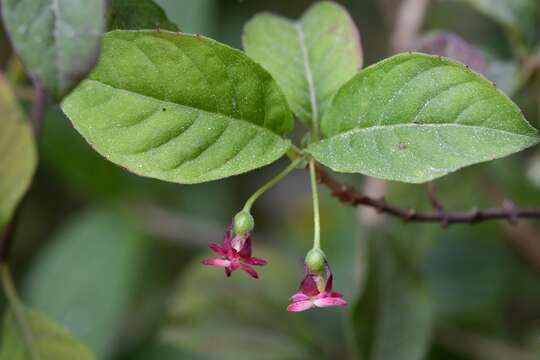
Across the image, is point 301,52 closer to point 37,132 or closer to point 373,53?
point 37,132

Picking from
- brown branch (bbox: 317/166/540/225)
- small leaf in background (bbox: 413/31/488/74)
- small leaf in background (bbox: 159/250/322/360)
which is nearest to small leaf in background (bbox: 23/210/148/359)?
small leaf in background (bbox: 159/250/322/360)

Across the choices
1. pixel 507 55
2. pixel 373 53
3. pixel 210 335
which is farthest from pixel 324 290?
pixel 373 53

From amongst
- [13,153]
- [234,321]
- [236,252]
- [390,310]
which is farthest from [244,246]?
[234,321]

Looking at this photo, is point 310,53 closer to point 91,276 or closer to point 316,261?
point 316,261

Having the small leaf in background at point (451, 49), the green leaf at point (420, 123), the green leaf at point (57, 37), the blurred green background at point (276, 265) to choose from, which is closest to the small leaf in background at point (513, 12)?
the blurred green background at point (276, 265)

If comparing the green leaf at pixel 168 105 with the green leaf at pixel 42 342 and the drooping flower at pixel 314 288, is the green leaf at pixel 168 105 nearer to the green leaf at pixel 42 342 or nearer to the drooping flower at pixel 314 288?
the drooping flower at pixel 314 288

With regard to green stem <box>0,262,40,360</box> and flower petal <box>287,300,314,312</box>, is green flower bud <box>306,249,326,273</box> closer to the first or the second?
flower petal <box>287,300,314,312</box>
